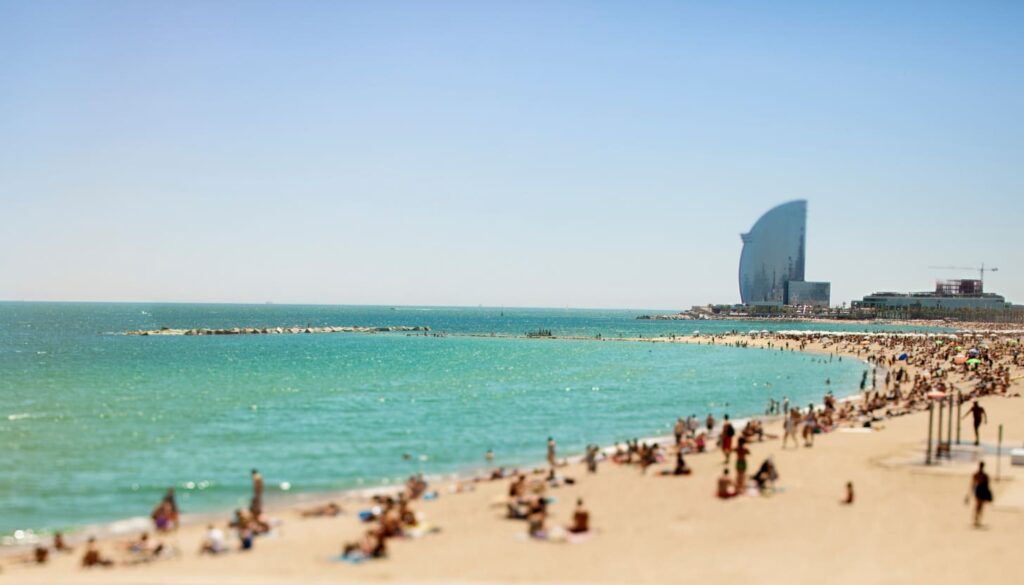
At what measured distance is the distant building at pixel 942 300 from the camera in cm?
18600

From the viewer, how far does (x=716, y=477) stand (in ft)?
64.0

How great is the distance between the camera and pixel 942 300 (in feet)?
618

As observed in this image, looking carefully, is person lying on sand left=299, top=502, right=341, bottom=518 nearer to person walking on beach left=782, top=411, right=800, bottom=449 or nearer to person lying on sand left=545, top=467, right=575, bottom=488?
person lying on sand left=545, top=467, right=575, bottom=488

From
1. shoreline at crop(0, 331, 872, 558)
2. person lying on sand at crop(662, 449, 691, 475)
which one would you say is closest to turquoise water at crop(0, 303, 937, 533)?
shoreline at crop(0, 331, 872, 558)

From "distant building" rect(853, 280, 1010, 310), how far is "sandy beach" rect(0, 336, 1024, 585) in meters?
183

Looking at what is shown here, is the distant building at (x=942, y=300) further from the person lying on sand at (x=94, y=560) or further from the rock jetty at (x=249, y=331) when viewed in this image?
the person lying on sand at (x=94, y=560)

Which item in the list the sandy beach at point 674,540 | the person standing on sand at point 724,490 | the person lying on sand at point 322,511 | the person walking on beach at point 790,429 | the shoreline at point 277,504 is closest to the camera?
the sandy beach at point 674,540

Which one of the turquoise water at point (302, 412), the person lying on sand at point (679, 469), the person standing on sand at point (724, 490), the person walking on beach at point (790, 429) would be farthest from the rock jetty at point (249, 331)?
the person standing on sand at point (724, 490)

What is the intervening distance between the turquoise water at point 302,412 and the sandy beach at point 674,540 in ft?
13.3

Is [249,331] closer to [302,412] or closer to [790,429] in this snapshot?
[302,412]

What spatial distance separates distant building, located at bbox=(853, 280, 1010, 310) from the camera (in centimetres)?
18600

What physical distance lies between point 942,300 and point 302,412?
616 feet

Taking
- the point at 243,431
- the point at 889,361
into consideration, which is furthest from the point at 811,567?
the point at 889,361

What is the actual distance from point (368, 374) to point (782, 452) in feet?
101
